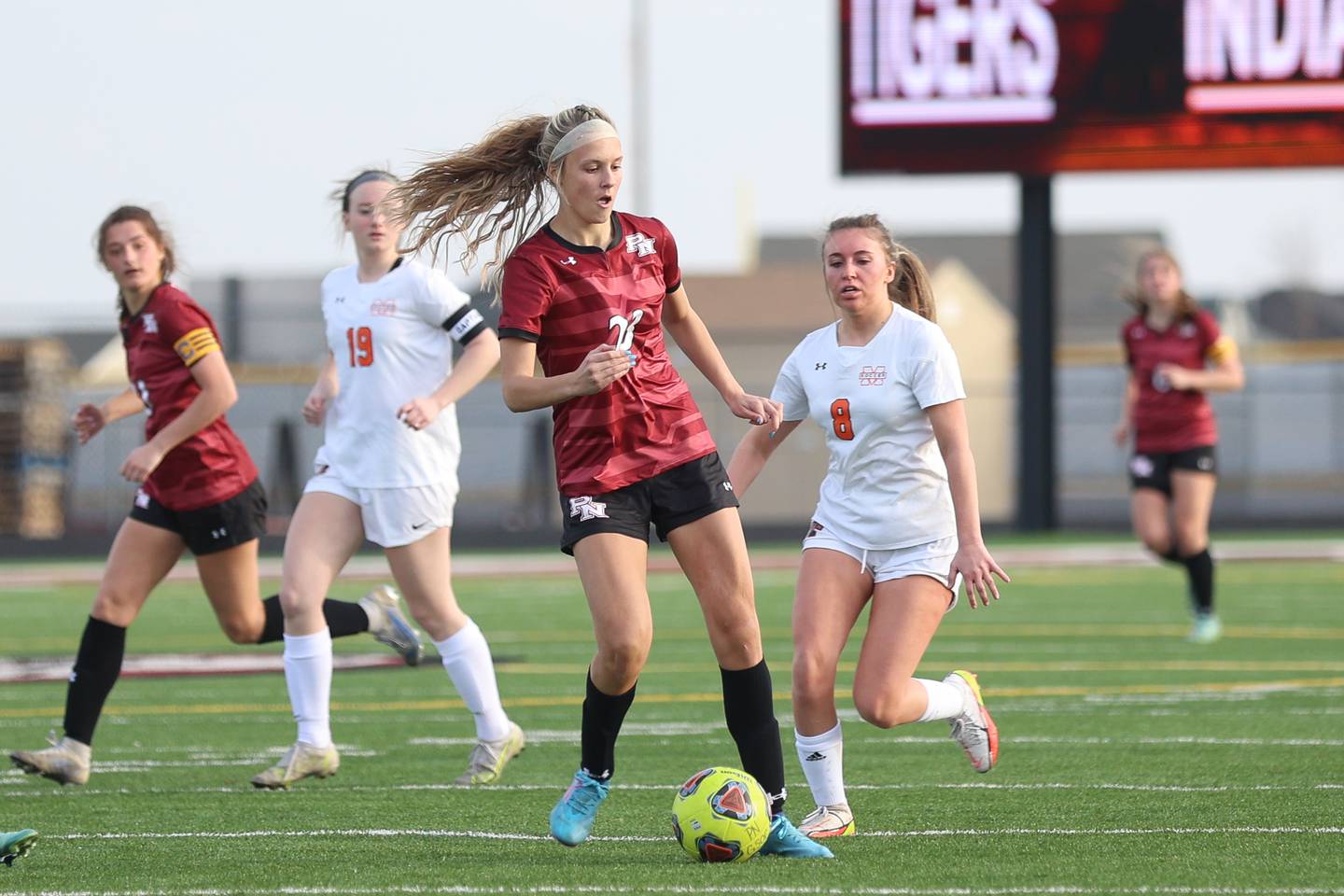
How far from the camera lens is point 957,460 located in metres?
5.66

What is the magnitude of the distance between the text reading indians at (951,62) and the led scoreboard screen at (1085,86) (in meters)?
0.01

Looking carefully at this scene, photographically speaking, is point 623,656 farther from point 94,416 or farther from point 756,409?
point 94,416

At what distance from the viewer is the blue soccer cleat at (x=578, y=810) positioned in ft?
18.0

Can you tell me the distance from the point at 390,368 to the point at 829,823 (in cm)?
257

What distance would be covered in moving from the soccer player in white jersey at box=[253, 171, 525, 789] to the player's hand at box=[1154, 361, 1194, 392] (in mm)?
5886

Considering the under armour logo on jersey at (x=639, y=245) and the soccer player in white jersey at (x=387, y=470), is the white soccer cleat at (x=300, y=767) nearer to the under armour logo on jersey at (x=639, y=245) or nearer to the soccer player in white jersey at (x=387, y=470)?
the soccer player in white jersey at (x=387, y=470)

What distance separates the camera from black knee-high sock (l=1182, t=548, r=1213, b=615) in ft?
39.7

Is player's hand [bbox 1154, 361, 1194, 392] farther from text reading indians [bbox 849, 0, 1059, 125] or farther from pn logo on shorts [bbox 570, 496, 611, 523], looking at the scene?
text reading indians [bbox 849, 0, 1059, 125]

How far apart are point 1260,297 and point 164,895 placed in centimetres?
5813

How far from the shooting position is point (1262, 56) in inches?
843

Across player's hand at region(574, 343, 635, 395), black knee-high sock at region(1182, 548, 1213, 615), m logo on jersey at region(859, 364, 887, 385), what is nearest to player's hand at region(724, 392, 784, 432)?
m logo on jersey at region(859, 364, 887, 385)

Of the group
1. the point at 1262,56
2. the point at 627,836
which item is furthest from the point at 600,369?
the point at 1262,56

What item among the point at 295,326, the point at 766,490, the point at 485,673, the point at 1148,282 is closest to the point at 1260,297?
the point at 766,490

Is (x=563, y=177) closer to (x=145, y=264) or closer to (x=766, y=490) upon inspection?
(x=145, y=264)
